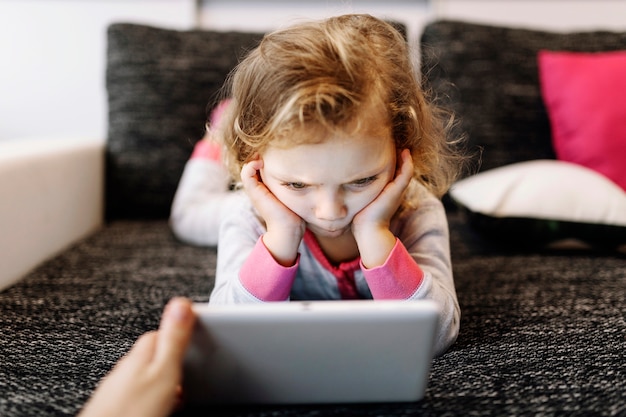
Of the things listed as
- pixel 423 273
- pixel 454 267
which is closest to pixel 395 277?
pixel 423 273

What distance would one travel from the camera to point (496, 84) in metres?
1.49

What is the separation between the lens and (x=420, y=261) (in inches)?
33.7

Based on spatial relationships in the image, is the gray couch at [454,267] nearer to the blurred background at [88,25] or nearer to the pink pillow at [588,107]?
the pink pillow at [588,107]

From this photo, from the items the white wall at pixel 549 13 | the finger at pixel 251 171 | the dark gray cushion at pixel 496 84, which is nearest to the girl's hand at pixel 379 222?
the finger at pixel 251 171

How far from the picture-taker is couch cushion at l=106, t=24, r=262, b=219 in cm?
148

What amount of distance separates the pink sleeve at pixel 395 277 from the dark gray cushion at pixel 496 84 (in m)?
0.75

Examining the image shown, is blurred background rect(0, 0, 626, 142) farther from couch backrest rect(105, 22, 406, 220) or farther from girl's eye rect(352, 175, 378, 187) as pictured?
girl's eye rect(352, 175, 378, 187)

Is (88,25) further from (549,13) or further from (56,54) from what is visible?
(549,13)

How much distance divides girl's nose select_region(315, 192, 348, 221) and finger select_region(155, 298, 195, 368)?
22 cm

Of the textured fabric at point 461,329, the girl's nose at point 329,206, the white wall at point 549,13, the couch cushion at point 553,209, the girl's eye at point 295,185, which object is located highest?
the white wall at point 549,13

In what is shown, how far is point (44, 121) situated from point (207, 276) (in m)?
1.03

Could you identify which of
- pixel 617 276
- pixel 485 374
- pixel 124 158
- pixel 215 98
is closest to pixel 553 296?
pixel 617 276

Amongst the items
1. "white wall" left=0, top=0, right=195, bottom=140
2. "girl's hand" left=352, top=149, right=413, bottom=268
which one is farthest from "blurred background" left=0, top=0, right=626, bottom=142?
"girl's hand" left=352, top=149, right=413, bottom=268

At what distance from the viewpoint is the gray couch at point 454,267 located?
664mm
